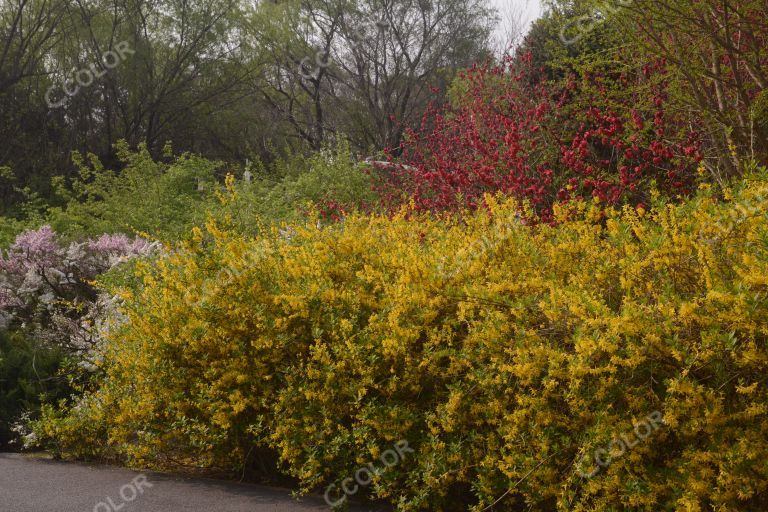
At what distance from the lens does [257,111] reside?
25500mm

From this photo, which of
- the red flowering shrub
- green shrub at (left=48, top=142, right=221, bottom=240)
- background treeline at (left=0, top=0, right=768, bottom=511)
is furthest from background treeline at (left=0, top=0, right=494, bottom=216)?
background treeline at (left=0, top=0, right=768, bottom=511)

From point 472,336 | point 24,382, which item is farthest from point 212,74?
point 472,336

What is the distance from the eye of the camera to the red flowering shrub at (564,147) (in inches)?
320

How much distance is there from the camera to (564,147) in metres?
8.35

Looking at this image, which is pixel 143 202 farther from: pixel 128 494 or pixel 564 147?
pixel 128 494

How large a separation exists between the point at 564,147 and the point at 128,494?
560 cm

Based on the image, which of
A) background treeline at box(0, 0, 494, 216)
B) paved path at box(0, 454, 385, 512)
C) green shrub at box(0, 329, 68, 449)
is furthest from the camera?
background treeline at box(0, 0, 494, 216)

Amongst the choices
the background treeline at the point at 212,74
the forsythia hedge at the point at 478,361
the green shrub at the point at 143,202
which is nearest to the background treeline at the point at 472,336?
the forsythia hedge at the point at 478,361

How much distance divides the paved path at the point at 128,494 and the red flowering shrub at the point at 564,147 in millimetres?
3369

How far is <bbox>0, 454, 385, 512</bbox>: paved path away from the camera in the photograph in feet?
13.9

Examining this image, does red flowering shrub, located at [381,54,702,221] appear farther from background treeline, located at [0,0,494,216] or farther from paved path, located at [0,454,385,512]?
background treeline, located at [0,0,494,216]

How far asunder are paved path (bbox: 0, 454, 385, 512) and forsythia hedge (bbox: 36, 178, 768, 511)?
0.53 ft

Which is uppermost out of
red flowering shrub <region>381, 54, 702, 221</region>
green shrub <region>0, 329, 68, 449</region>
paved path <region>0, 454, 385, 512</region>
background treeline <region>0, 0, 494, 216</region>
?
background treeline <region>0, 0, 494, 216</region>

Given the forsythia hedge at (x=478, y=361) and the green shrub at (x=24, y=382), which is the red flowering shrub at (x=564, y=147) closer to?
the forsythia hedge at (x=478, y=361)
